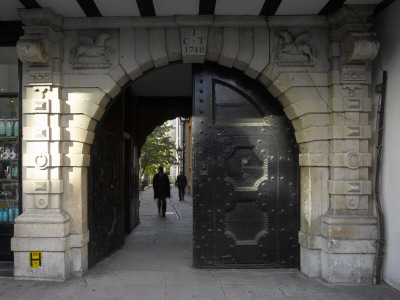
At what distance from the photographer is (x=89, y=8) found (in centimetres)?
449

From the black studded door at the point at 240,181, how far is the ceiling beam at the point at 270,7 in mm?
969

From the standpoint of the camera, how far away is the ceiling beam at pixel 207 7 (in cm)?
434

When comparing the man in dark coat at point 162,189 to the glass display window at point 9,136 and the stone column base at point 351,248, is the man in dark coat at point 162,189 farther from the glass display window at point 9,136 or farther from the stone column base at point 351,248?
the stone column base at point 351,248

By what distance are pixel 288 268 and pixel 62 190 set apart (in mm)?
3489

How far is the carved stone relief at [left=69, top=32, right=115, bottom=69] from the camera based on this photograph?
4.82 metres

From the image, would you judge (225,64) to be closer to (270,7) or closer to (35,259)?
(270,7)

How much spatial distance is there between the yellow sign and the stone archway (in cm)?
8

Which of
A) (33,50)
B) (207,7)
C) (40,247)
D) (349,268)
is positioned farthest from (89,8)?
(349,268)

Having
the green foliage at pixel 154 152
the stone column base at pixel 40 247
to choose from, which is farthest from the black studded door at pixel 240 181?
the green foliage at pixel 154 152

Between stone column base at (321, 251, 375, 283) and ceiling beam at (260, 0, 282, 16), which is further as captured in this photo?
stone column base at (321, 251, 375, 283)

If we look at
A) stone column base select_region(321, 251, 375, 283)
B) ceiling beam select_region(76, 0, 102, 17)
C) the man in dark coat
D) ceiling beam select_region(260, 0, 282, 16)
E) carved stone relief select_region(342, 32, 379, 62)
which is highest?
ceiling beam select_region(260, 0, 282, 16)

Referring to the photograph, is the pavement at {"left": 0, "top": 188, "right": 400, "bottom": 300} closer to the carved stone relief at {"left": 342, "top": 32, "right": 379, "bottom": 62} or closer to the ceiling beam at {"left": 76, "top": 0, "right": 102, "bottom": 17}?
the carved stone relief at {"left": 342, "top": 32, "right": 379, "bottom": 62}

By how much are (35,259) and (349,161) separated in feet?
14.6

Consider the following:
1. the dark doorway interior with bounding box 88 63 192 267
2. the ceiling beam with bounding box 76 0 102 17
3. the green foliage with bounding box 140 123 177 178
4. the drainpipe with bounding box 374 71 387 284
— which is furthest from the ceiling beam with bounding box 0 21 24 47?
the green foliage with bounding box 140 123 177 178
